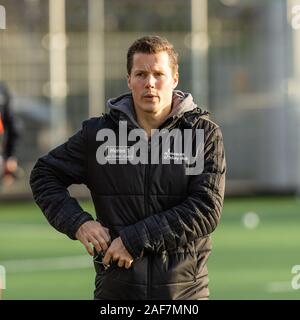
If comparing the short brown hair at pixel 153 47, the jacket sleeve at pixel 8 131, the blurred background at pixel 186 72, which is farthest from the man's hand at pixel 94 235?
the blurred background at pixel 186 72

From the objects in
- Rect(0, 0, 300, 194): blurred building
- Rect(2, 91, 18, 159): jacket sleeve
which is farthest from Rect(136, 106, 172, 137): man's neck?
Rect(0, 0, 300, 194): blurred building

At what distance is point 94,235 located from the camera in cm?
399

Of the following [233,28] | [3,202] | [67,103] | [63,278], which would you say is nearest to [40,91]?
[67,103]

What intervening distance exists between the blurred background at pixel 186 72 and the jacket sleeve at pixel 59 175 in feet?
46.4

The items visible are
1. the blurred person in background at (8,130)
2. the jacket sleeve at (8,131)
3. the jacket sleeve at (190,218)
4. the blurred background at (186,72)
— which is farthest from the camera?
the blurred background at (186,72)

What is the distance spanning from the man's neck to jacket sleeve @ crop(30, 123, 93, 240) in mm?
265

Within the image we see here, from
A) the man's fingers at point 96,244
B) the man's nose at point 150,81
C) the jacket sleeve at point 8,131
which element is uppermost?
the jacket sleeve at point 8,131

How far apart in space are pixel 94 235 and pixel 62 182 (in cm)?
39

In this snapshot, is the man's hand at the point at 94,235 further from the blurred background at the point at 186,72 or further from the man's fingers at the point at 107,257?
the blurred background at the point at 186,72

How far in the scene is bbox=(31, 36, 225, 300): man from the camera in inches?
157

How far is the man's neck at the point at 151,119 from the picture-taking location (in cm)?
413

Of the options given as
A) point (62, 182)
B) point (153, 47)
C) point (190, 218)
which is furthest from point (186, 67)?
point (190, 218)

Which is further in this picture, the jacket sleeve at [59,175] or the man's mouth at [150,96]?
the jacket sleeve at [59,175]

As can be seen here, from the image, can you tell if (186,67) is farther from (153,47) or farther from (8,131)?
(153,47)
